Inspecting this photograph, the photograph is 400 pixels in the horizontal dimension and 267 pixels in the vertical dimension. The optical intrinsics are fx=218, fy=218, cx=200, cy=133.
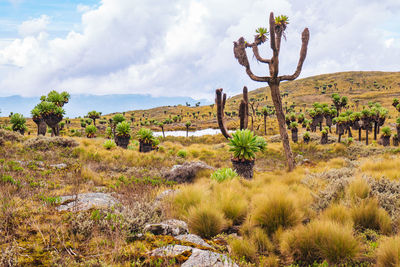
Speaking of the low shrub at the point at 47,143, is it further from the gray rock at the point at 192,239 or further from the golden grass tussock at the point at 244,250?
the golden grass tussock at the point at 244,250

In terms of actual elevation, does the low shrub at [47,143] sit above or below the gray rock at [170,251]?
above

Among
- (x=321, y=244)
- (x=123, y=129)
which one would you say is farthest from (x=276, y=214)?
(x=123, y=129)

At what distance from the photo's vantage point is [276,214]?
4000 mm

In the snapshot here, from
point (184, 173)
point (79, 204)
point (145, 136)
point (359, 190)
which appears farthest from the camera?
point (145, 136)

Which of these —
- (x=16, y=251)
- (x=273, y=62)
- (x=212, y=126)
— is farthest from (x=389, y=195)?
(x=212, y=126)

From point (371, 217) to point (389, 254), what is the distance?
55.3 inches

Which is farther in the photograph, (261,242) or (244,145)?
(244,145)

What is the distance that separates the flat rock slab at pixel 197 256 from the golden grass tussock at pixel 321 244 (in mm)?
1131

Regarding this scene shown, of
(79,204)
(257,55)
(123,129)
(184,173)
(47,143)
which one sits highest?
(257,55)

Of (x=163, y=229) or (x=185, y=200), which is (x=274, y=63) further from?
(x=163, y=229)

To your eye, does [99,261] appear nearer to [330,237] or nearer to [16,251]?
[16,251]

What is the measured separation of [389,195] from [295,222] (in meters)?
2.32

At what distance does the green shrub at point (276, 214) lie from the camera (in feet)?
12.9

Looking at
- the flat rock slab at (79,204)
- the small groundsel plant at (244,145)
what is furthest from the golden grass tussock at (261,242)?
the small groundsel plant at (244,145)
